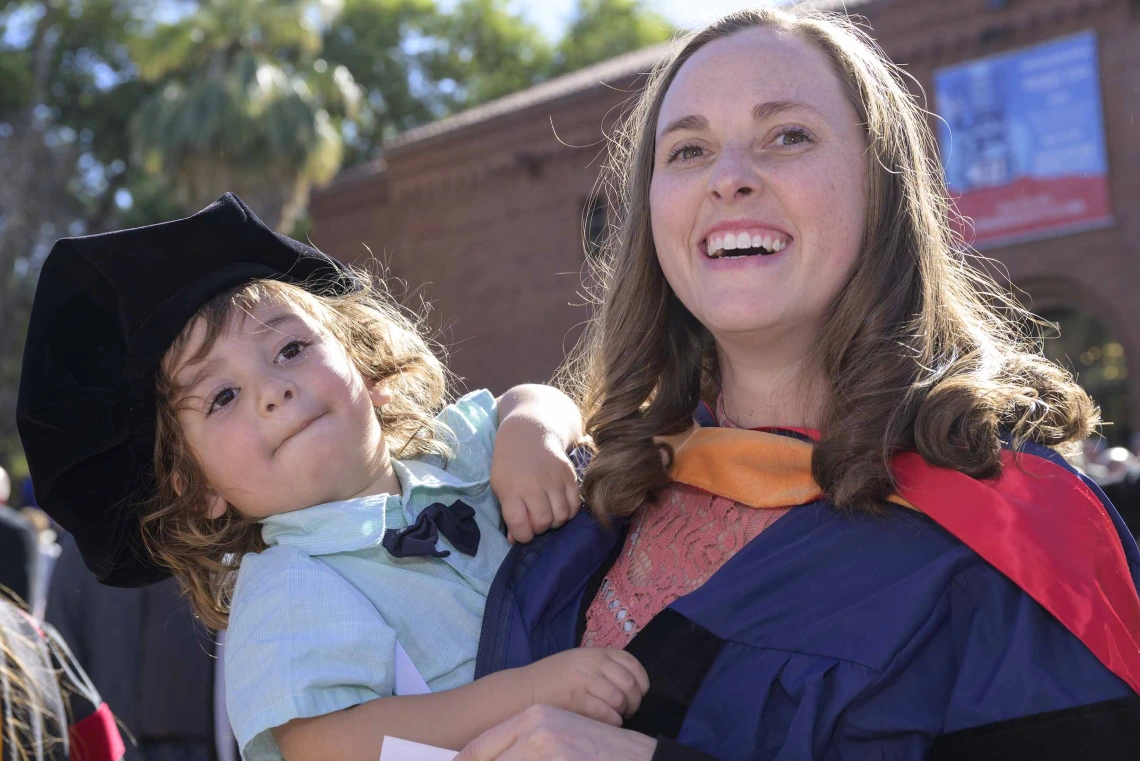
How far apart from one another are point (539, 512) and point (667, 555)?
0.29m

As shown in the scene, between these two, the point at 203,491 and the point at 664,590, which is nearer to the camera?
the point at 664,590

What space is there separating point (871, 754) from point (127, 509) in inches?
61.2

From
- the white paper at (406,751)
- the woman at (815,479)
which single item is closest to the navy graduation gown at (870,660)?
the woman at (815,479)

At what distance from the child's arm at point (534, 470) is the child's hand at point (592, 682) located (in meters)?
0.42

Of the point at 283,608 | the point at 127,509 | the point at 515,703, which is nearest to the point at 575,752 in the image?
the point at 515,703

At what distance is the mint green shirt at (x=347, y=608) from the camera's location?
6.34 ft

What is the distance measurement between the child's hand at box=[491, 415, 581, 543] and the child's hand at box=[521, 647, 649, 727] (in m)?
0.41

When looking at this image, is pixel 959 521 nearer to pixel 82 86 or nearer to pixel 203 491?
pixel 203 491

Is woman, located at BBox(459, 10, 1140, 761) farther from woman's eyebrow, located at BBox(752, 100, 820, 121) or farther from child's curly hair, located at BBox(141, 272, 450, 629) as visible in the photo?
child's curly hair, located at BBox(141, 272, 450, 629)

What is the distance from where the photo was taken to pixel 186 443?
2314 mm

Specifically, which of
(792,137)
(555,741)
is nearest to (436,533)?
(555,741)

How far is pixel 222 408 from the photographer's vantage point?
2.27m

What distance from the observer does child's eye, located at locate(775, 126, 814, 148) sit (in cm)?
207

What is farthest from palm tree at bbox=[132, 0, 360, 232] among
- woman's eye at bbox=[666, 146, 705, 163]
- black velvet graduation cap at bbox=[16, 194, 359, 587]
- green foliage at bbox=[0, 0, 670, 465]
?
woman's eye at bbox=[666, 146, 705, 163]
